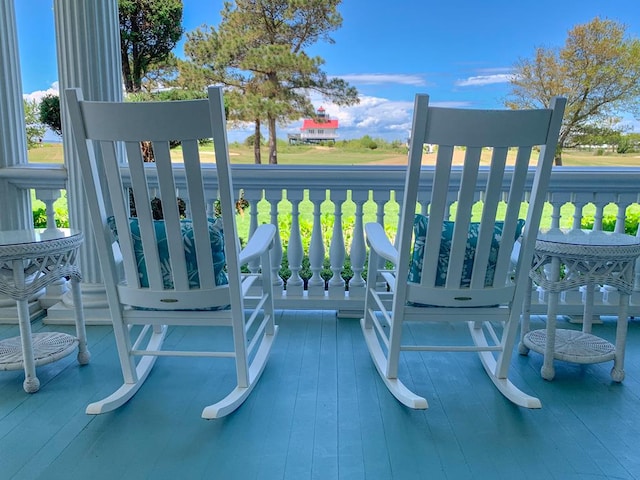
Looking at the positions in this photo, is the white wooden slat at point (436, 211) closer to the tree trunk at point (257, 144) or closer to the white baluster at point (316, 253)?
the white baluster at point (316, 253)

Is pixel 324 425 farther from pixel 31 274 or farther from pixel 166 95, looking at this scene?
pixel 166 95

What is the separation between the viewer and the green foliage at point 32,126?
2.86 meters

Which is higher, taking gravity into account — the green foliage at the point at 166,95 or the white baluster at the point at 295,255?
the green foliage at the point at 166,95

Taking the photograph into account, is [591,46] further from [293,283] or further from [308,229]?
[293,283]

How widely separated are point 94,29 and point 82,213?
2.97ft

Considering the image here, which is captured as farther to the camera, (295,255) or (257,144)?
(257,144)

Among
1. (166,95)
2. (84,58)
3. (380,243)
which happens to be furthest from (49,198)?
(380,243)

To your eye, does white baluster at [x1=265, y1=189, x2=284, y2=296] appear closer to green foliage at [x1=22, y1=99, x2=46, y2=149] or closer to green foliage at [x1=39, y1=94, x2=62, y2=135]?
green foliage at [x1=39, y1=94, x2=62, y2=135]

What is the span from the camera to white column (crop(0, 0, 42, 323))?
2.46 meters

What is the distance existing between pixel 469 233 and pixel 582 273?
1.60ft

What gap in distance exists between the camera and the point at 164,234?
1616 mm

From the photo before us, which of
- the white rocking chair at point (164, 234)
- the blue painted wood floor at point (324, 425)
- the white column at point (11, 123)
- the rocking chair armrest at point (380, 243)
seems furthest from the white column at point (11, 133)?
the rocking chair armrest at point (380, 243)

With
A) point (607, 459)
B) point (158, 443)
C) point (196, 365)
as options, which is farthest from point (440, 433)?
point (196, 365)

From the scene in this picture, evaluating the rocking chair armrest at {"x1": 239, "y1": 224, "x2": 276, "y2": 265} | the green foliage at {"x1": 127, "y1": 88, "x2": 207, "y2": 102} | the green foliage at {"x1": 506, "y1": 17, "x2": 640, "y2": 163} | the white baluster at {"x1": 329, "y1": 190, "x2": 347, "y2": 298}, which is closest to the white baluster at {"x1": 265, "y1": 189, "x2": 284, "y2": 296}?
the white baluster at {"x1": 329, "y1": 190, "x2": 347, "y2": 298}
